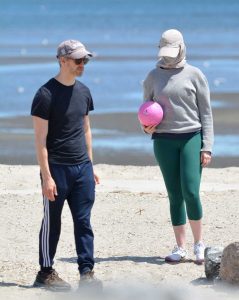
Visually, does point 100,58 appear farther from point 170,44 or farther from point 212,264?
point 212,264

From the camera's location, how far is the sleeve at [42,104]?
24.3 feet

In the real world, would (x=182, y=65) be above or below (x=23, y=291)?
above

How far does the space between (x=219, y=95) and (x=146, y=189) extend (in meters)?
9.34

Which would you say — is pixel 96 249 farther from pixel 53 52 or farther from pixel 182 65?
pixel 53 52

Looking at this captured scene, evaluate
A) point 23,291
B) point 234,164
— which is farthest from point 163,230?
point 234,164

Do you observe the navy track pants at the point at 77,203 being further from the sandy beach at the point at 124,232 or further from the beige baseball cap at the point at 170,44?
the beige baseball cap at the point at 170,44

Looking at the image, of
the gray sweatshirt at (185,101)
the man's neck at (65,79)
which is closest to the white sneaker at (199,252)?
the gray sweatshirt at (185,101)

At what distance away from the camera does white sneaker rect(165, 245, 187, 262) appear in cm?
848

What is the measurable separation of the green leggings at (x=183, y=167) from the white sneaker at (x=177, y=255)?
269mm

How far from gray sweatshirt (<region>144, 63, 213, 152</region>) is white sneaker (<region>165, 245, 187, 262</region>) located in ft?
2.64

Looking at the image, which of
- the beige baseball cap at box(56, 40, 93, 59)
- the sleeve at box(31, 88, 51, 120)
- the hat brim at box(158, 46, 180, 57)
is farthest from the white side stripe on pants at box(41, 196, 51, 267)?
the hat brim at box(158, 46, 180, 57)

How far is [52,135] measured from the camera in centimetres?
754

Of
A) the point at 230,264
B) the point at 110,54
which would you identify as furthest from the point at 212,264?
the point at 110,54

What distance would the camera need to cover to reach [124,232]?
9.55m
